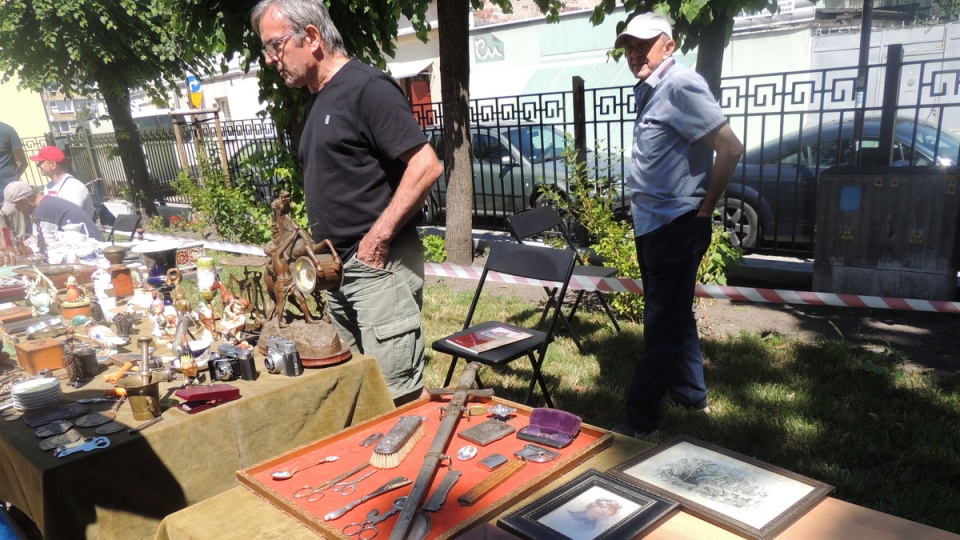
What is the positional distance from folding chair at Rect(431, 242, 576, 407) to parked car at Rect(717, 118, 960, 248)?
9.94 feet

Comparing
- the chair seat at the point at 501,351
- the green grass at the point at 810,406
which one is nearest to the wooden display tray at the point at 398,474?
the chair seat at the point at 501,351

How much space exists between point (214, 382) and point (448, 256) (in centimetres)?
492

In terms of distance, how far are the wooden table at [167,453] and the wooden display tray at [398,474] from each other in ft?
1.35

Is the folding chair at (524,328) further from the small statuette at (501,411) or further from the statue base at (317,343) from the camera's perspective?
the small statuette at (501,411)

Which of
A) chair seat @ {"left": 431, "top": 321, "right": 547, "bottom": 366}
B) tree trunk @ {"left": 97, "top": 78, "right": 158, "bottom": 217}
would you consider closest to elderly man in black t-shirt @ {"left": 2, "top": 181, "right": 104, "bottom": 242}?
chair seat @ {"left": 431, "top": 321, "right": 547, "bottom": 366}

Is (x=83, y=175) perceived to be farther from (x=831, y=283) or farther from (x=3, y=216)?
(x=831, y=283)

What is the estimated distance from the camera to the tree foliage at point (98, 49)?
9.07 metres

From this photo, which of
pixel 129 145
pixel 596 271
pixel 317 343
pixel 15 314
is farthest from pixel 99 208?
pixel 317 343

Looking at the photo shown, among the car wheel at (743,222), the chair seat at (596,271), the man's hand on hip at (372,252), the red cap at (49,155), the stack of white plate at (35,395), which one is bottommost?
the car wheel at (743,222)

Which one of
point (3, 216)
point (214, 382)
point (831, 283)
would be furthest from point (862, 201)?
point (3, 216)

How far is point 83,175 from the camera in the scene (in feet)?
52.1

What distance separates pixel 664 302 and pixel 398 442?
169 centimetres

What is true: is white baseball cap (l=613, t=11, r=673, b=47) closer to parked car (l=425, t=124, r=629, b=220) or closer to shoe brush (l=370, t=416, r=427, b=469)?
shoe brush (l=370, t=416, r=427, b=469)

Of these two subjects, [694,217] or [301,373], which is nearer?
[301,373]
